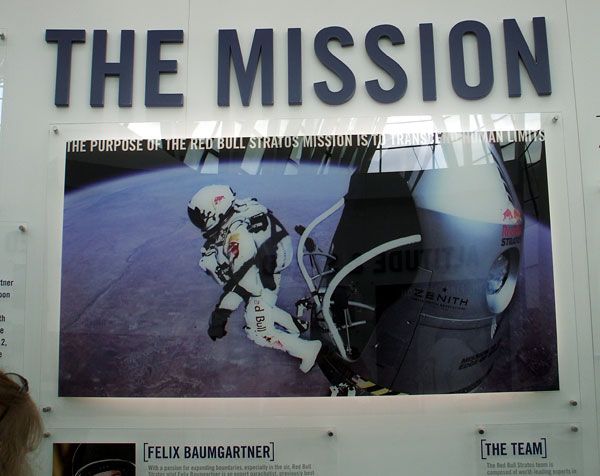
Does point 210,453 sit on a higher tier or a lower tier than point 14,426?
lower

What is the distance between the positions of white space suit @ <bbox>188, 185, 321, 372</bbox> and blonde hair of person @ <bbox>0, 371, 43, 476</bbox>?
3.99 feet

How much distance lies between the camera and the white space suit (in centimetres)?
242

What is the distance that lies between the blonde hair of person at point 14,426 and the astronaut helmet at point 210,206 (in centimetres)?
132

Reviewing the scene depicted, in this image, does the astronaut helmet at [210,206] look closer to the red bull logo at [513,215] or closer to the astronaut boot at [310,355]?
the astronaut boot at [310,355]

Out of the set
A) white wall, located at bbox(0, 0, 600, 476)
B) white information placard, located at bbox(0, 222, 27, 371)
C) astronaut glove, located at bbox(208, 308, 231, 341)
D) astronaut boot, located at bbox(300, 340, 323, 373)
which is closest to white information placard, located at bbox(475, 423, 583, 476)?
white wall, located at bbox(0, 0, 600, 476)

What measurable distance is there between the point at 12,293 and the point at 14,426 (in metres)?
1.46

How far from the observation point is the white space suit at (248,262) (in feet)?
7.94

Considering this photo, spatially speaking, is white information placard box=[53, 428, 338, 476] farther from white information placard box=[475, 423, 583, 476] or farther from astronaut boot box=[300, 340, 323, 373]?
white information placard box=[475, 423, 583, 476]

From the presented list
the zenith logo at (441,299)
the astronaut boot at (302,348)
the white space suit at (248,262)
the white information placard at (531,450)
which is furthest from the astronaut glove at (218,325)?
the white information placard at (531,450)

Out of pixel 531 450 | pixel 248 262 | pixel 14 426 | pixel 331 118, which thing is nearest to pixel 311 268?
pixel 248 262

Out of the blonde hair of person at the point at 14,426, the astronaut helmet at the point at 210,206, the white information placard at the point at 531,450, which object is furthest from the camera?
the astronaut helmet at the point at 210,206

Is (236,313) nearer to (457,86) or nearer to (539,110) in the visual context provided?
(457,86)

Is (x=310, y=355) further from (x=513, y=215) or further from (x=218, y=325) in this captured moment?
(x=513, y=215)

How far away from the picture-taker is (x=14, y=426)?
1.18 meters
